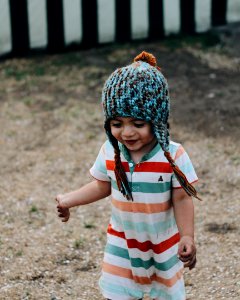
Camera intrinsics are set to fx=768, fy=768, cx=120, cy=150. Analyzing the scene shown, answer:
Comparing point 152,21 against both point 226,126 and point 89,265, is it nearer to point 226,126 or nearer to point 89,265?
point 226,126

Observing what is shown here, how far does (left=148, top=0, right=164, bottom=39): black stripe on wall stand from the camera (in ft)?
28.2

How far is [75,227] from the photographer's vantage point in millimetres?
4590

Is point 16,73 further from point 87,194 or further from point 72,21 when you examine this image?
point 87,194

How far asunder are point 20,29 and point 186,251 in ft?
19.3

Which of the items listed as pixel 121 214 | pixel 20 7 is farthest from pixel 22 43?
pixel 121 214

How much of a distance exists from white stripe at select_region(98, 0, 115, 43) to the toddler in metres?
5.65

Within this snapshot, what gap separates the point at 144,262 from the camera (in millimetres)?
2961

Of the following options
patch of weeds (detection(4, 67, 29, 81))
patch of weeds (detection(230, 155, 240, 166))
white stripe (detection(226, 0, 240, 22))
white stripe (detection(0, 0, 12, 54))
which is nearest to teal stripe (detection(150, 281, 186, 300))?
patch of weeds (detection(230, 155, 240, 166))

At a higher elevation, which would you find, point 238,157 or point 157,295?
point 157,295

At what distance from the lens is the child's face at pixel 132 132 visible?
279 cm

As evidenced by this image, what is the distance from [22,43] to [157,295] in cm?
564

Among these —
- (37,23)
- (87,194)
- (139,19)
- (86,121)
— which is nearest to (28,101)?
(86,121)

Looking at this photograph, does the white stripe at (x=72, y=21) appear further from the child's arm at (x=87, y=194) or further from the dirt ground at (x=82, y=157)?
the child's arm at (x=87, y=194)

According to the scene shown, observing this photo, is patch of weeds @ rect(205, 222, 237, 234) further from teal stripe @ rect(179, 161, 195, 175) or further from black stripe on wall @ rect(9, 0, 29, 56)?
black stripe on wall @ rect(9, 0, 29, 56)
